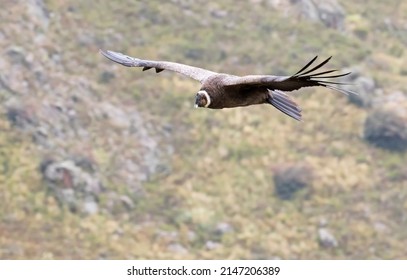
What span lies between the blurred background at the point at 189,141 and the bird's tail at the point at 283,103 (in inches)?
501

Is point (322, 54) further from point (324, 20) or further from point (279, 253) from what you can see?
point (279, 253)

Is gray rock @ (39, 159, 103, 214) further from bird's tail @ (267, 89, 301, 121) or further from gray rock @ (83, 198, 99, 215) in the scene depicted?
bird's tail @ (267, 89, 301, 121)

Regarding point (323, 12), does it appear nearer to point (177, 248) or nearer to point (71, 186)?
point (177, 248)

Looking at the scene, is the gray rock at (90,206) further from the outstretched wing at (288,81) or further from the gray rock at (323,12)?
the outstretched wing at (288,81)

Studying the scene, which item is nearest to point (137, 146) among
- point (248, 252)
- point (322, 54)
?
point (248, 252)

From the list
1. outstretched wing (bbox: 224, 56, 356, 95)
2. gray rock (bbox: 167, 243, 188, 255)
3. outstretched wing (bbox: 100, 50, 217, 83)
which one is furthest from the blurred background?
outstretched wing (bbox: 224, 56, 356, 95)

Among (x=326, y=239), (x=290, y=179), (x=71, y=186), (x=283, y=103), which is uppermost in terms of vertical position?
(x=283, y=103)

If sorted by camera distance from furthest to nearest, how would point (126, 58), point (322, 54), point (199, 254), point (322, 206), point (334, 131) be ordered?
point (322, 54), point (334, 131), point (322, 206), point (199, 254), point (126, 58)

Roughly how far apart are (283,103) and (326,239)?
566 inches

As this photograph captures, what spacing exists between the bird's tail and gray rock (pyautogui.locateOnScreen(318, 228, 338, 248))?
14110 mm

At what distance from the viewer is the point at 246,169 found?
29.5 metres

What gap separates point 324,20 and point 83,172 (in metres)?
10.4

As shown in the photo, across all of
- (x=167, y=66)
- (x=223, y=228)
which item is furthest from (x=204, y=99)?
(x=223, y=228)

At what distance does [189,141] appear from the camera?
30219 millimetres
